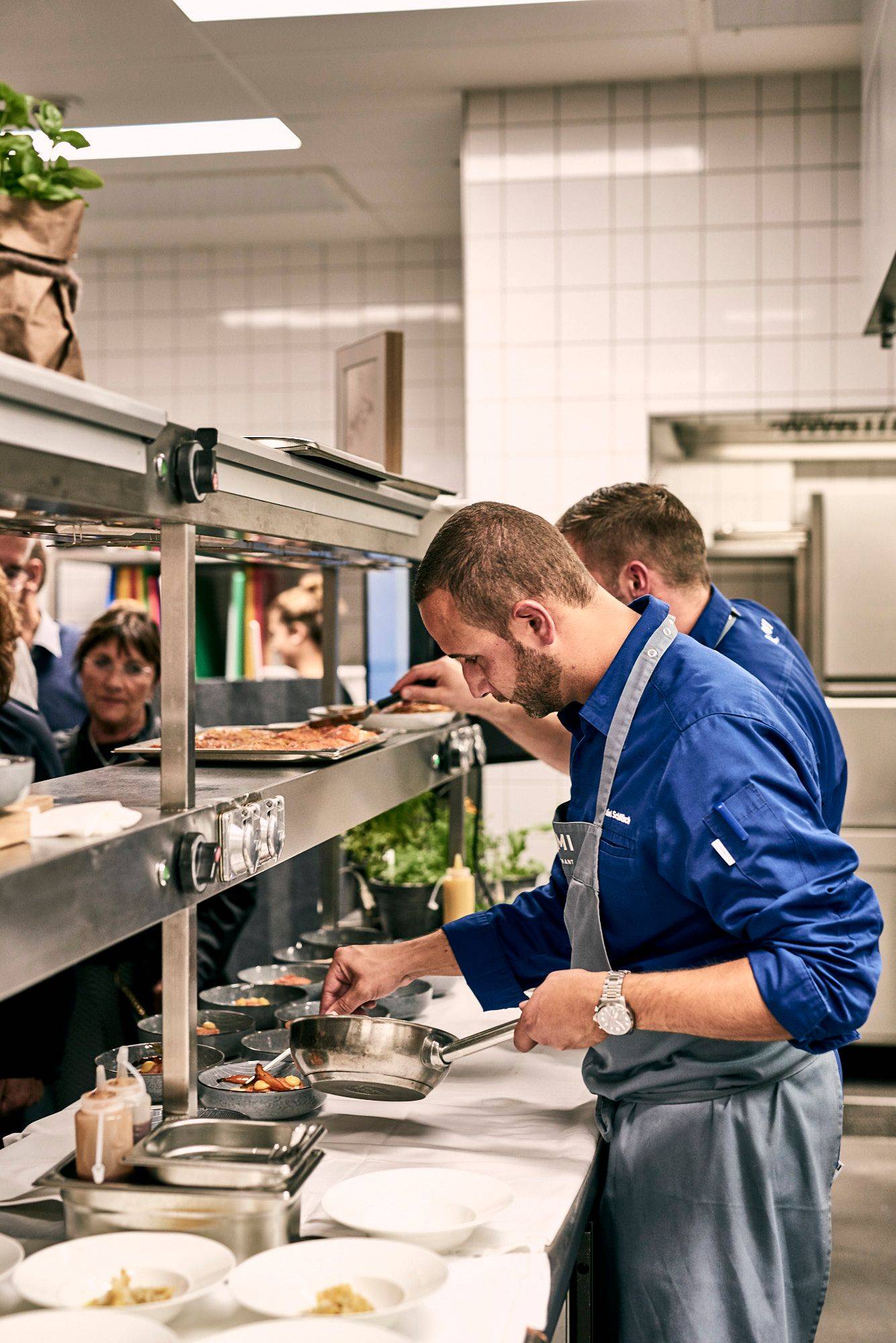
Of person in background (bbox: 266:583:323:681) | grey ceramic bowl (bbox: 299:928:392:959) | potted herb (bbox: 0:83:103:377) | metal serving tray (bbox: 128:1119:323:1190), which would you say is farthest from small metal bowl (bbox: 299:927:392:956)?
person in background (bbox: 266:583:323:681)

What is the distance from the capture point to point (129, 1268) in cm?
134

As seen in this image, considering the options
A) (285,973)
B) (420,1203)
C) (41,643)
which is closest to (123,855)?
(420,1203)

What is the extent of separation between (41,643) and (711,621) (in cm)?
257

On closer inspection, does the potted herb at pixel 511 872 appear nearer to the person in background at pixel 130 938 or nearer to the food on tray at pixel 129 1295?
the person in background at pixel 130 938

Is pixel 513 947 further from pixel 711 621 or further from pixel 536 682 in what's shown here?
pixel 711 621

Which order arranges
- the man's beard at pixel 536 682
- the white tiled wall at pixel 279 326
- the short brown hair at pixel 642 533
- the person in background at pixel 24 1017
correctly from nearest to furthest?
the man's beard at pixel 536 682
the short brown hair at pixel 642 533
the person in background at pixel 24 1017
the white tiled wall at pixel 279 326

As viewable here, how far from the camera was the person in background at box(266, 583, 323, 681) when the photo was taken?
237 inches

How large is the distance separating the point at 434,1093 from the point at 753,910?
783 mm

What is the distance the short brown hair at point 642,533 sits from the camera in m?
2.61

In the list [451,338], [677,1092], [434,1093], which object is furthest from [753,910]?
[451,338]


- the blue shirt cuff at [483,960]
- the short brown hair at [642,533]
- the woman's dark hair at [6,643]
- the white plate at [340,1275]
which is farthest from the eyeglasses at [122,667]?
the white plate at [340,1275]

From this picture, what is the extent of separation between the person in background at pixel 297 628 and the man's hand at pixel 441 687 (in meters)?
3.31

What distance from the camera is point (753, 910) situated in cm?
158

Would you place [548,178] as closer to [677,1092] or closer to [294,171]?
[294,171]
